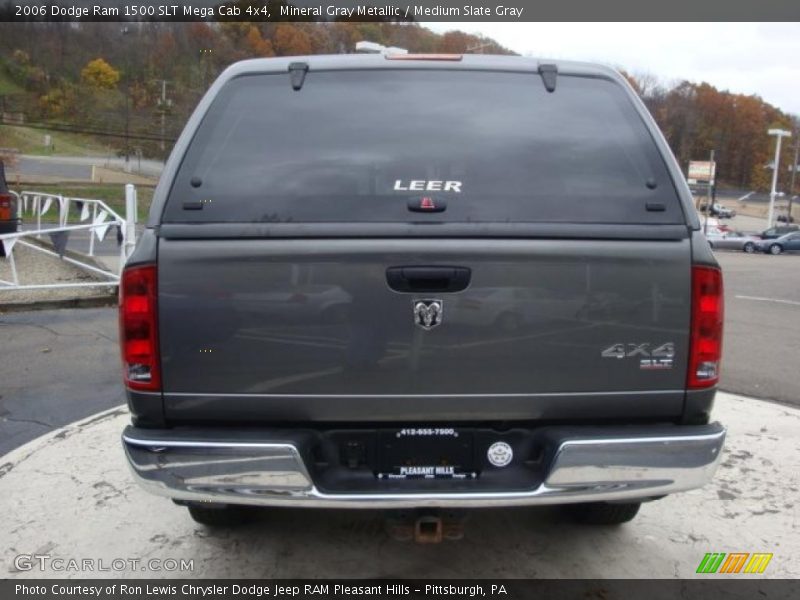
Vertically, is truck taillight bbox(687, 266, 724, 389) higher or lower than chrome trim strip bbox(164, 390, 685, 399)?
higher

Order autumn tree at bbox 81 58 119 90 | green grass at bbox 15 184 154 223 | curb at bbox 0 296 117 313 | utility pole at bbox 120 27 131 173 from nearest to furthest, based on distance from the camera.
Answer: curb at bbox 0 296 117 313
green grass at bbox 15 184 154 223
utility pole at bbox 120 27 131 173
autumn tree at bbox 81 58 119 90

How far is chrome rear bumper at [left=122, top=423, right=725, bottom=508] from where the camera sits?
2318 millimetres

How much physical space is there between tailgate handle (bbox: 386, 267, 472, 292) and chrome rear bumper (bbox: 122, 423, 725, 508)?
62cm

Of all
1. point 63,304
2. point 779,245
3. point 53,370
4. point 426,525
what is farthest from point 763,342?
point 779,245

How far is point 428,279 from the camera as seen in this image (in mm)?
2361

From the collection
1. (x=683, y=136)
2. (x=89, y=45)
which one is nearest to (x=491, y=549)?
(x=89, y=45)

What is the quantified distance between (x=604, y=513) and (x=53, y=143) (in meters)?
86.9

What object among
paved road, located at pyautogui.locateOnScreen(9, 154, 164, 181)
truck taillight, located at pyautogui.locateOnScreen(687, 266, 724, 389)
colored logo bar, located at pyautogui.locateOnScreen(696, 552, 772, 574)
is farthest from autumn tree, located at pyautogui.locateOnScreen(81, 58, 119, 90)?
truck taillight, located at pyautogui.locateOnScreen(687, 266, 724, 389)

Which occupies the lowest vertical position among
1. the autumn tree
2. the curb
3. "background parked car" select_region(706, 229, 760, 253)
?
"background parked car" select_region(706, 229, 760, 253)

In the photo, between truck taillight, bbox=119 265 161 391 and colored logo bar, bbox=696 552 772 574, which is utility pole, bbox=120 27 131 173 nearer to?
truck taillight, bbox=119 265 161 391

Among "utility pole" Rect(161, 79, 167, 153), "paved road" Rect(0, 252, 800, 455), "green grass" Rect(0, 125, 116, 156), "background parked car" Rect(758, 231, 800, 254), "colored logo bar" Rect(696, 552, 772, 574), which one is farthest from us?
"green grass" Rect(0, 125, 116, 156)

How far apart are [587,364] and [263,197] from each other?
4.08 feet

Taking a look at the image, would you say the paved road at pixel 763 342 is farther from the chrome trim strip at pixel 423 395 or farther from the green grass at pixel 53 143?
the green grass at pixel 53 143

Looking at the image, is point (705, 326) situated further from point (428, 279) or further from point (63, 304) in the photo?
point (63, 304)
